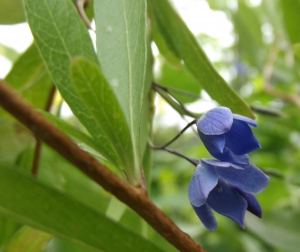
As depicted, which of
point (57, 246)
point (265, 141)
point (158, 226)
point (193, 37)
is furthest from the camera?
point (265, 141)

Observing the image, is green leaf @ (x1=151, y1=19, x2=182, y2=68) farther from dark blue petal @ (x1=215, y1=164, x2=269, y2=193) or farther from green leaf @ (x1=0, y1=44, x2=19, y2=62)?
green leaf @ (x1=0, y1=44, x2=19, y2=62)

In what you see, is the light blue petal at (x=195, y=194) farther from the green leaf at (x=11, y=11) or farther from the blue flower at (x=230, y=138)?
the green leaf at (x=11, y=11)

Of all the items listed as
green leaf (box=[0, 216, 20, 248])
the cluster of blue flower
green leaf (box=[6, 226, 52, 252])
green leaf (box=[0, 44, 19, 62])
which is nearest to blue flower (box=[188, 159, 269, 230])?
the cluster of blue flower

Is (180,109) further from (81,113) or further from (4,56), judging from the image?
(4,56)

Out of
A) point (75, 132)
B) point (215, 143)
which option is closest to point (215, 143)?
point (215, 143)

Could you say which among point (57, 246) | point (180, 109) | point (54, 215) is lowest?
point (57, 246)

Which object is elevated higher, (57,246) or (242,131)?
(242,131)

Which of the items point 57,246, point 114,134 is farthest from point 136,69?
point 57,246
